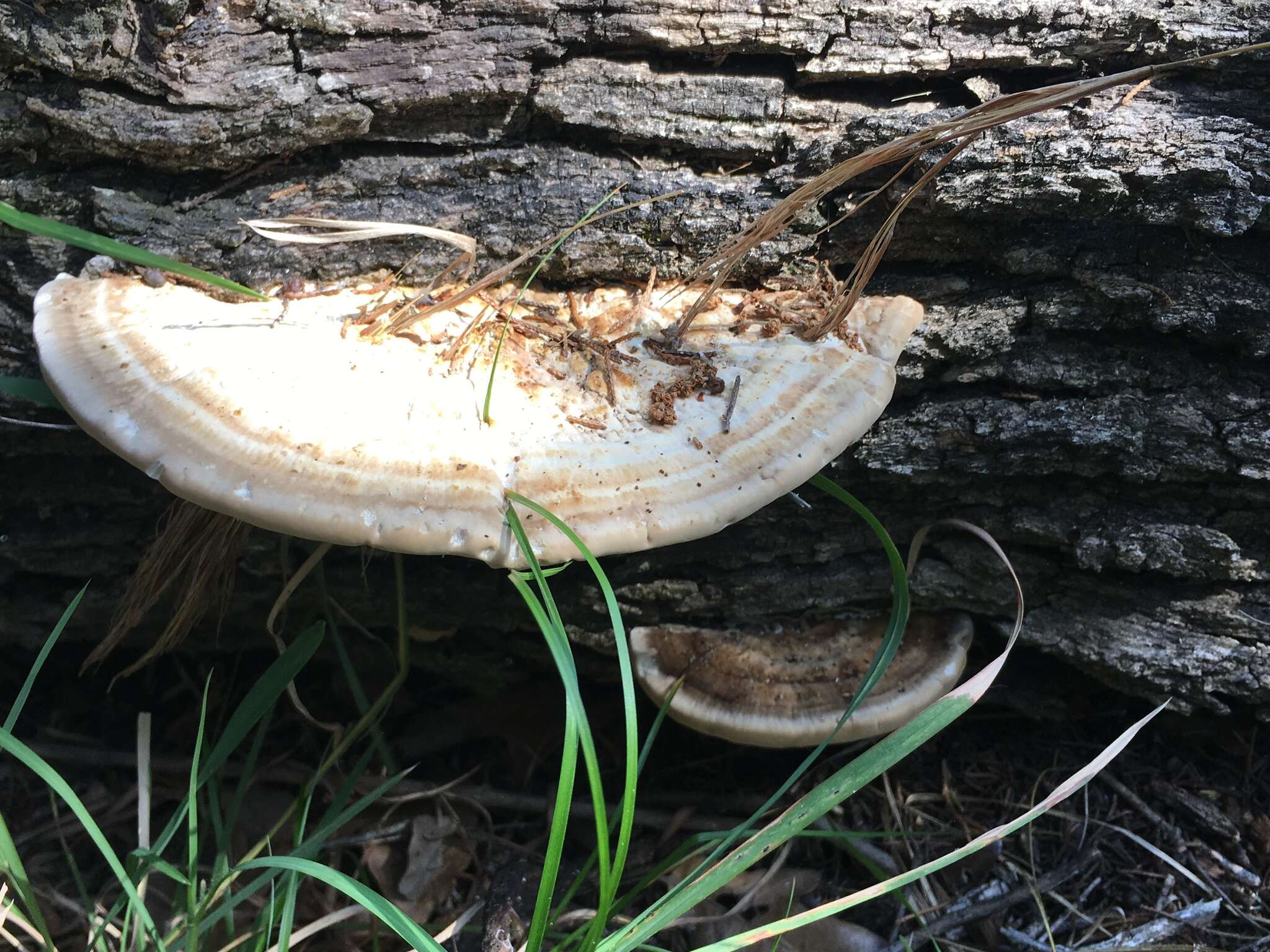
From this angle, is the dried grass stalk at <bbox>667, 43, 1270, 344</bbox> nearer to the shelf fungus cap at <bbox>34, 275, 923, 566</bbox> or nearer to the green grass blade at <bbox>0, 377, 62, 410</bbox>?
the shelf fungus cap at <bbox>34, 275, 923, 566</bbox>

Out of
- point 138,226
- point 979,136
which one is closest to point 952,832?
point 979,136

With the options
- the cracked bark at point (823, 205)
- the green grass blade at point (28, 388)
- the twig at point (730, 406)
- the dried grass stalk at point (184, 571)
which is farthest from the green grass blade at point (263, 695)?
the twig at point (730, 406)

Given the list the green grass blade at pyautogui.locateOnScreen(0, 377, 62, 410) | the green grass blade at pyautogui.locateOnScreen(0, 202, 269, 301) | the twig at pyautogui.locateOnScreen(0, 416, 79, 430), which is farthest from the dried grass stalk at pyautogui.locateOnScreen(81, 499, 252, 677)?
the green grass blade at pyautogui.locateOnScreen(0, 202, 269, 301)

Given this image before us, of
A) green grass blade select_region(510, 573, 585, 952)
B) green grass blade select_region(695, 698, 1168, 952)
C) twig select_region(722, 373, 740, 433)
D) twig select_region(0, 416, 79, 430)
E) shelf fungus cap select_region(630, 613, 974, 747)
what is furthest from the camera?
shelf fungus cap select_region(630, 613, 974, 747)

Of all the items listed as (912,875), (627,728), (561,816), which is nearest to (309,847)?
(561,816)

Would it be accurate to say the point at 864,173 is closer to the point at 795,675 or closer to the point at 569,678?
the point at 795,675

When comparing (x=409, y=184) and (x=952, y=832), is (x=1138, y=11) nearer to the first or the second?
(x=409, y=184)
